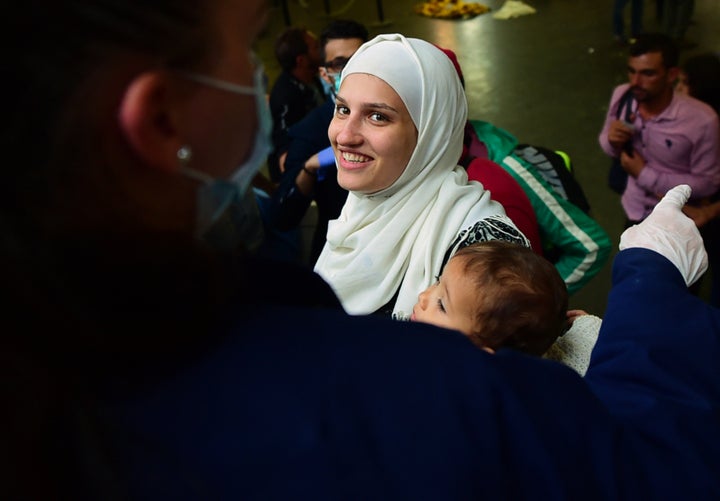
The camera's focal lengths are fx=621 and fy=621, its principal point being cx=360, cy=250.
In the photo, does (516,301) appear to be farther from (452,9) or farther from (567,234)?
(452,9)

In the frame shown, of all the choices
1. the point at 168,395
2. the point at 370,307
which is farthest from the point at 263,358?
the point at 370,307

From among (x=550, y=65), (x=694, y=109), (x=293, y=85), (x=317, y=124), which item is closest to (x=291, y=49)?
(x=293, y=85)

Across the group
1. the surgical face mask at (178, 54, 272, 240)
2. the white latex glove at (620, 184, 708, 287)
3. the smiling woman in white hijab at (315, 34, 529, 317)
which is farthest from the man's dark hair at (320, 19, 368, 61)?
the surgical face mask at (178, 54, 272, 240)

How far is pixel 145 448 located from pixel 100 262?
0.17 metres

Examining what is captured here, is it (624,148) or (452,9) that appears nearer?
(624,148)

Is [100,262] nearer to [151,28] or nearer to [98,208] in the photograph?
[98,208]

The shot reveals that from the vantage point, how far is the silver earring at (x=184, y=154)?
1.85ft

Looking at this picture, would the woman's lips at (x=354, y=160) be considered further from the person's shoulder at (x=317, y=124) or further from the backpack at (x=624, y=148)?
the backpack at (x=624, y=148)

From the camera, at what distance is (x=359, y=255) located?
6.52 ft

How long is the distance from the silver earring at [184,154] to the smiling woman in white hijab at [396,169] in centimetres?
134

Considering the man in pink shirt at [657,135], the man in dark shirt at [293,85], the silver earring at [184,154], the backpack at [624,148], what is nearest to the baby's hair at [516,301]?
the silver earring at [184,154]

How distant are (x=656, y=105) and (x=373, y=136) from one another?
70.2 inches

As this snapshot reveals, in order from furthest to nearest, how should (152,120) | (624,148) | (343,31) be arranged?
(343,31) → (624,148) → (152,120)

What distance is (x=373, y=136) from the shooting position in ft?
6.48
